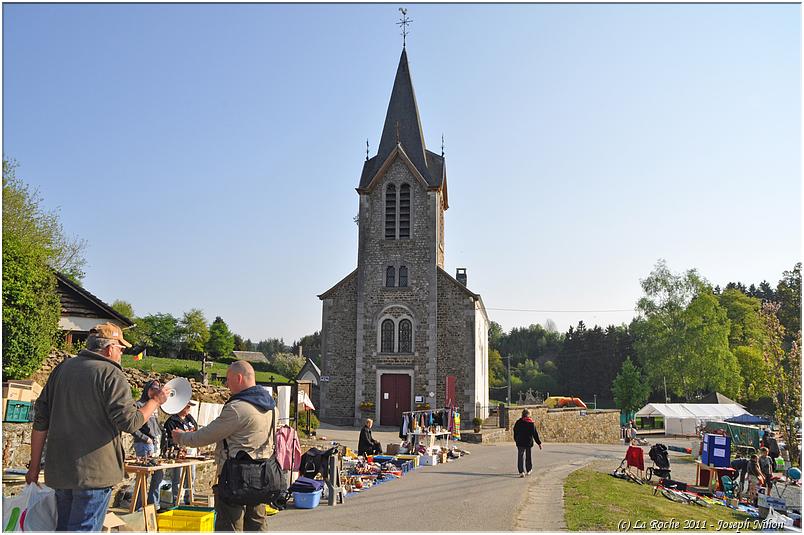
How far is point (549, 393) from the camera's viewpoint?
78562 mm

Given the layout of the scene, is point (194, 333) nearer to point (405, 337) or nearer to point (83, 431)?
point (405, 337)

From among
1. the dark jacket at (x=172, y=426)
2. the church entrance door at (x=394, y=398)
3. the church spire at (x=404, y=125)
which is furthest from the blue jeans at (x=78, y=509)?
the church spire at (x=404, y=125)

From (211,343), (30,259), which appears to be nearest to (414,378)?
(30,259)

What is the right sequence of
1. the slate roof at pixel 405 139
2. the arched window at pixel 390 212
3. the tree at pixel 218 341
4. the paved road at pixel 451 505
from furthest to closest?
the tree at pixel 218 341, the slate roof at pixel 405 139, the arched window at pixel 390 212, the paved road at pixel 451 505

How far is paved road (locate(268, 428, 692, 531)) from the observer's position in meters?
9.41

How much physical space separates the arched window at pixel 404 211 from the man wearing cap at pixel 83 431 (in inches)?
1093

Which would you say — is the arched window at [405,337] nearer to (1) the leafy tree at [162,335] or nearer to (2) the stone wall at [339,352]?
(2) the stone wall at [339,352]

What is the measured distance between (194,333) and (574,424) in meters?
34.9

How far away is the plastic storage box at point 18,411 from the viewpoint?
34.6 feet

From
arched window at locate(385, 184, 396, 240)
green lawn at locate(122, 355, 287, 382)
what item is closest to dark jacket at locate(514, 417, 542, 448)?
arched window at locate(385, 184, 396, 240)

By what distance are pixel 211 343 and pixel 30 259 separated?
45.0m

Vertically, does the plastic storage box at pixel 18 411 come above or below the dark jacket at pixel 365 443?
above

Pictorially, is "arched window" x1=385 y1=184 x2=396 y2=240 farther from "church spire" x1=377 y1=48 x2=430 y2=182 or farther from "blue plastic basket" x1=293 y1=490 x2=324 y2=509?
"blue plastic basket" x1=293 y1=490 x2=324 y2=509

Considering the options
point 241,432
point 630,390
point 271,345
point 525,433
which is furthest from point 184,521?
point 271,345
